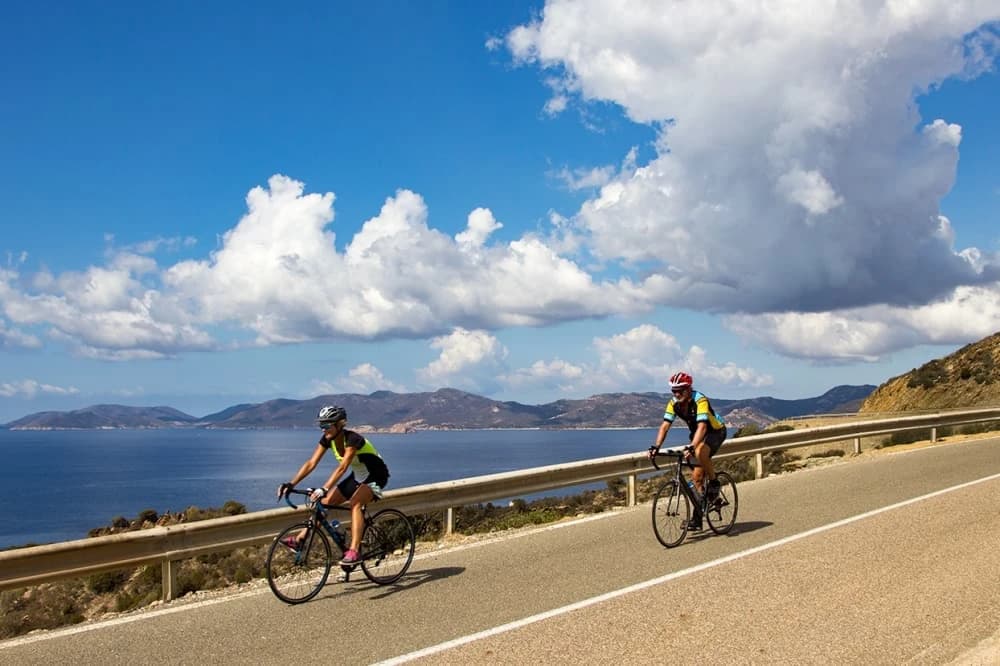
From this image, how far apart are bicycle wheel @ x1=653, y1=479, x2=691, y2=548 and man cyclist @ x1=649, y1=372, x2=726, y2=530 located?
21cm

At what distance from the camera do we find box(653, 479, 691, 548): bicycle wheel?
10062mm

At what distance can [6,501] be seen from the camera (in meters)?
104

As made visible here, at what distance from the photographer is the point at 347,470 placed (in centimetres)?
827

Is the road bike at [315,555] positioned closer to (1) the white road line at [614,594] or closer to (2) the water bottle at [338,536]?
(2) the water bottle at [338,536]

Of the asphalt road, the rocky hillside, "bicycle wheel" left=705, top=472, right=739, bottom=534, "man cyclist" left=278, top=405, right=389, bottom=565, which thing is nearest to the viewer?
the asphalt road

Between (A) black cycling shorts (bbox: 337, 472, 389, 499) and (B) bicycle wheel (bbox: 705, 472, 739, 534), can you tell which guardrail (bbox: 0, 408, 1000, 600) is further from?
(B) bicycle wheel (bbox: 705, 472, 739, 534)

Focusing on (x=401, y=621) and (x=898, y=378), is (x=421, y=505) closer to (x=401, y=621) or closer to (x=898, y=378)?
(x=401, y=621)

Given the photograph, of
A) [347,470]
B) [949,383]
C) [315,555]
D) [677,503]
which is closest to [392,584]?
[315,555]

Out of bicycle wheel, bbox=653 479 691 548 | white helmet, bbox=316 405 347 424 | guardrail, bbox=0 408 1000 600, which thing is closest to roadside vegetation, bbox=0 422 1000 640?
guardrail, bbox=0 408 1000 600

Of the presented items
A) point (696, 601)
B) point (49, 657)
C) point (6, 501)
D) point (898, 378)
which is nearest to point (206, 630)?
point (49, 657)

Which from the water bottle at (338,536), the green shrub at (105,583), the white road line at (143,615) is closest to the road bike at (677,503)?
the white road line at (143,615)

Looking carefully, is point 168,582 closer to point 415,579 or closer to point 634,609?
point 415,579

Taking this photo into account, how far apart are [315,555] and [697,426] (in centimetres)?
482

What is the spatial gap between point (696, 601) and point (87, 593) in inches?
568
